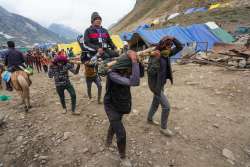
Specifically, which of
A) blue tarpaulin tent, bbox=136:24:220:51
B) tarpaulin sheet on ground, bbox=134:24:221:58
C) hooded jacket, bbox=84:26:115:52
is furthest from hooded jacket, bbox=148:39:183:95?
blue tarpaulin tent, bbox=136:24:220:51

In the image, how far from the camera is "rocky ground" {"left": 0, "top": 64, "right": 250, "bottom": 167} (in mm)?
3476

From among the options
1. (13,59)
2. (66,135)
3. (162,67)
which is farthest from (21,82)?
(162,67)

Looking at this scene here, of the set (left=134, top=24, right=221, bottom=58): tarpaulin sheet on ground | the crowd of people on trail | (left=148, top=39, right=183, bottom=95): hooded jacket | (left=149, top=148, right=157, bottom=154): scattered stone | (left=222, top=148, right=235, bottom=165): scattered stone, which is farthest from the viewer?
(left=134, top=24, right=221, bottom=58): tarpaulin sheet on ground

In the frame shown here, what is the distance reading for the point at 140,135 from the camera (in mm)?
4172

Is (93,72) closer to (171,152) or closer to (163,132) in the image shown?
(163,132)

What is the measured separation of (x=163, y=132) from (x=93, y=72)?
104 inches

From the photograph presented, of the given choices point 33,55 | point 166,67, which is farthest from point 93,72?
point 33,55

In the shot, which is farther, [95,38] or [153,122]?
[153,122]

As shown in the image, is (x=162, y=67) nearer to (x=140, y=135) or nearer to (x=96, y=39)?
(x=140, y=135)

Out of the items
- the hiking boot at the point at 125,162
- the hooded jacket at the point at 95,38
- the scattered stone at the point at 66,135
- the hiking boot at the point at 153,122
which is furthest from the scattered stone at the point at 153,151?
the hooded jacket at the point at 95,38

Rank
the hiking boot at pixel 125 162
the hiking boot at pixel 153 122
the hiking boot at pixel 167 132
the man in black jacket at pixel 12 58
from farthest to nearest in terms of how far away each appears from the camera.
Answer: the man in black jacket at pixel 12 58, the hiking boot at pixel 153 122, the hiking boot at pixel 167 132, the hiking boot at pixel 125 162

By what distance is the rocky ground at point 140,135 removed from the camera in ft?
11.4

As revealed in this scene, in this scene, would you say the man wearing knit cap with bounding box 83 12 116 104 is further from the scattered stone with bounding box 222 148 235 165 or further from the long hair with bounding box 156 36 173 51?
the scattered stone with bounding box 222 148 235 165

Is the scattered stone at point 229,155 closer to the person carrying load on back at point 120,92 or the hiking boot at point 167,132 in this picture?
the hiking boot at point 167,132
